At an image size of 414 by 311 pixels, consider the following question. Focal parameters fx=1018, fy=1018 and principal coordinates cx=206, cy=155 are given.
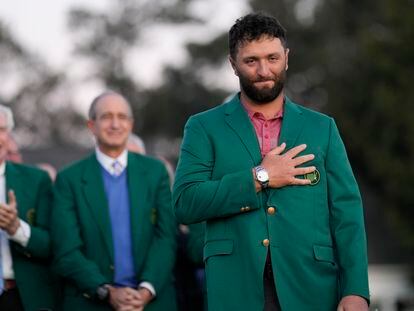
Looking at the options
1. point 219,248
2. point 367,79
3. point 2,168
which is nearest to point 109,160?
point 2,168

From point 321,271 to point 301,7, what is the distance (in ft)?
123

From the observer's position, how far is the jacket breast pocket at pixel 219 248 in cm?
515

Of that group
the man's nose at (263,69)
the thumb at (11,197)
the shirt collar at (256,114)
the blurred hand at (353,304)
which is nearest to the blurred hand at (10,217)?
the thumb at (11,197)

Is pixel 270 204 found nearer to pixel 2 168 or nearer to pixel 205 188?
pixel 205 188

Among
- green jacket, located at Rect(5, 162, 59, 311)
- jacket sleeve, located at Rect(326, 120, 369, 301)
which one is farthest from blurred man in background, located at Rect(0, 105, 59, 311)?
jacket sleeve, located at Rect(326, 120, 369, 301)

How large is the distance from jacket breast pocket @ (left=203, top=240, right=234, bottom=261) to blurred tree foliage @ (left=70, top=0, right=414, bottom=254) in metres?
27.1

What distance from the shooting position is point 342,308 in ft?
16.4

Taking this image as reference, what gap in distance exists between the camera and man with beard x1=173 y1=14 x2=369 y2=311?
16.7ft

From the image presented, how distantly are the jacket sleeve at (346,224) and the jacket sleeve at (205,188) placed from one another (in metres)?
0.43

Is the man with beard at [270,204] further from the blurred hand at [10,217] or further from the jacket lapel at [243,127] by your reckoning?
the blurred hand at [10,217]

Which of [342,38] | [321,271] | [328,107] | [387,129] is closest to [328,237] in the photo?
[321,271]

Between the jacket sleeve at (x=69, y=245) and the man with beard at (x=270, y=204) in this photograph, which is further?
the jacket sleeve at (x=69, y=245)

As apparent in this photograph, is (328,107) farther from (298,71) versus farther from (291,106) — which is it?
(291,106)

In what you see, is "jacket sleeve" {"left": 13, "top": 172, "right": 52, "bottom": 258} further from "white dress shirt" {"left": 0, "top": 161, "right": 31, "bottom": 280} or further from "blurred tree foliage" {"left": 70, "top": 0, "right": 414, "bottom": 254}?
"blurred tree foliage" {"left": 70, "top": 0, "right": 414, "bottom": 254}
